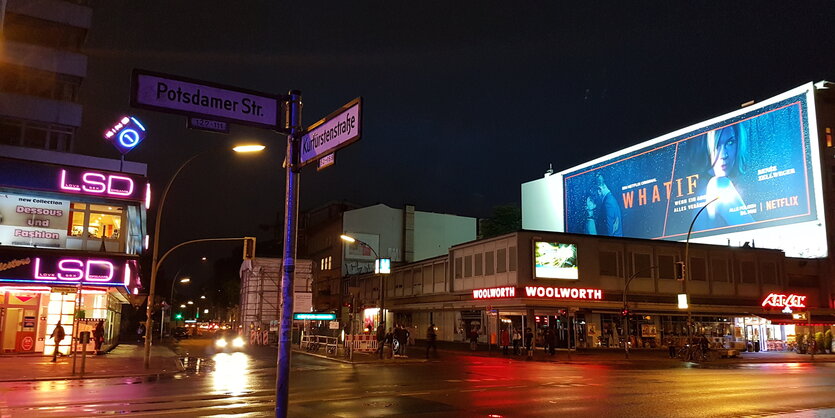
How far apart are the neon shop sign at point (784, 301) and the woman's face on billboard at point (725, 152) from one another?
14.1 metres

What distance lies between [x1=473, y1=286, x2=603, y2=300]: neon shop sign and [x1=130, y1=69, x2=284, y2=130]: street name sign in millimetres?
33670

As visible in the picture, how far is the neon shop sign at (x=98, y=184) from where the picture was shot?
3009 cm

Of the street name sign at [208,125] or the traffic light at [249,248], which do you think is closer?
the street name sign at [208,125]

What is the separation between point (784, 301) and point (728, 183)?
45.3ft

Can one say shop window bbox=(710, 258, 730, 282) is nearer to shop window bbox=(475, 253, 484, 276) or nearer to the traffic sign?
shop window bbox=(475, 253, 484, 276)

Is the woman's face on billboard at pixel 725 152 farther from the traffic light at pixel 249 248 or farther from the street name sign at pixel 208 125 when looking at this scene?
the street name sign at pixel 208 125

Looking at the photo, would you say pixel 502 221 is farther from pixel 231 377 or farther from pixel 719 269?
pixel 231 377

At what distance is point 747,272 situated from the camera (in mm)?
47938

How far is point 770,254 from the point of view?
161 feet

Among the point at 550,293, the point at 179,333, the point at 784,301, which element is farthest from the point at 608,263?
the point at 179,333

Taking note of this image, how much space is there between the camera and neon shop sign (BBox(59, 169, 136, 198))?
30094 millimetres

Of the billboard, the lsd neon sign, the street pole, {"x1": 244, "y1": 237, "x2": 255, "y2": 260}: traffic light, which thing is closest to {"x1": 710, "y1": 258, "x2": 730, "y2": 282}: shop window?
the lsd neon sign

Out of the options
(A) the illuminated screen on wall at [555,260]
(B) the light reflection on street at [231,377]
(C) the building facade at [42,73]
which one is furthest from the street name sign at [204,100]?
(C) the building facade at [42,73]

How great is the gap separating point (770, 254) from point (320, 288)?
163 ft
